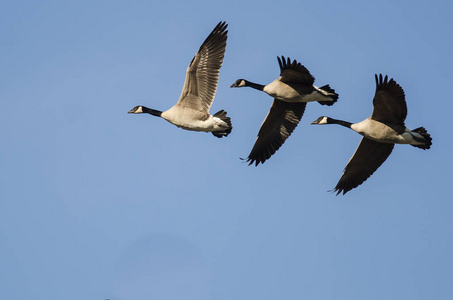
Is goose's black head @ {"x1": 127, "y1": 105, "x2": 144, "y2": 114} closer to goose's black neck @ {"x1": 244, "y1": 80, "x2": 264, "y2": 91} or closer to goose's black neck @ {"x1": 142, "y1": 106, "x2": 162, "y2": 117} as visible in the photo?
goose's black neck @ {"x1": 142, "y1": 106, "x2": 162, "y2": 117}

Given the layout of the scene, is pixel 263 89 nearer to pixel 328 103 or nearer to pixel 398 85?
pixel 328 103

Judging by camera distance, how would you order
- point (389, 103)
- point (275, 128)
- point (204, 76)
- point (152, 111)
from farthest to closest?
1. point (275, 128)
2. point (152, 111)
3. point (204, 76)
4. point (389, 103)

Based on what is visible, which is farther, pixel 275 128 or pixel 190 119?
pixel 275 128

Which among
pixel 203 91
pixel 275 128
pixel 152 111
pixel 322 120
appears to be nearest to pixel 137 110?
pixel 152 111

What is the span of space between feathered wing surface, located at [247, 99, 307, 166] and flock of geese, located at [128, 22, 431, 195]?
359 mm

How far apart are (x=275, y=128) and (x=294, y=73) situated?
2758mm

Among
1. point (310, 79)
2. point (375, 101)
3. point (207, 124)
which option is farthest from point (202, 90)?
point (375, 101)

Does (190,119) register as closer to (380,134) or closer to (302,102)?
(302,102)

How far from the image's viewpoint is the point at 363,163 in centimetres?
2600

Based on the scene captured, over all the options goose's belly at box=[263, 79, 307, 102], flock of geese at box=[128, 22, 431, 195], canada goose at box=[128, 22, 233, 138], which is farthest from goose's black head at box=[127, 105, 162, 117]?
goose's belly at box=[263, 79, 307, 102]

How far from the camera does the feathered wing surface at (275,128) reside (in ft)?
88.6

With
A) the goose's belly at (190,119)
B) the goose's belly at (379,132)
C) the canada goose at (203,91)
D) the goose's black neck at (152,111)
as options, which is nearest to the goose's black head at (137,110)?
the goose's black neck at (152,111)

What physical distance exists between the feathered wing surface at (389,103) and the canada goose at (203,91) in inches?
152

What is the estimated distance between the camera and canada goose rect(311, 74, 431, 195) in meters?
23.7
